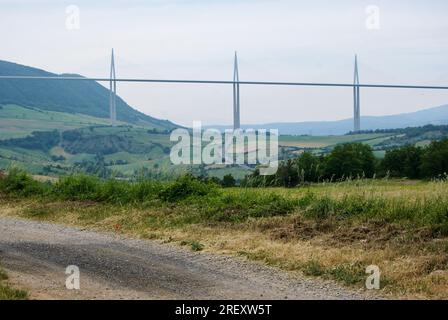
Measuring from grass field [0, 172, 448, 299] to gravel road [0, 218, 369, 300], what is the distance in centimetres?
46

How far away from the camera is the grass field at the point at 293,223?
984cm

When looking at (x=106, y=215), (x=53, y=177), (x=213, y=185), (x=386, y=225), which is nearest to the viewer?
(x=386, y=225)

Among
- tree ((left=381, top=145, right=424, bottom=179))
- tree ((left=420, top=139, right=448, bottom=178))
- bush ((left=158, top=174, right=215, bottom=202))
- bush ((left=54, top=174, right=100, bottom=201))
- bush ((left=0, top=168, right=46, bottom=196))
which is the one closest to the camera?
bush ((left=158, top=174, right=215, bottom=202))

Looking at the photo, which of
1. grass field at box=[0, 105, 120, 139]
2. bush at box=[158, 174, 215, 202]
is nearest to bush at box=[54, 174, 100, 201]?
bush at box=[158, 174, 215, 202]

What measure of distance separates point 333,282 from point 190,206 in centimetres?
651

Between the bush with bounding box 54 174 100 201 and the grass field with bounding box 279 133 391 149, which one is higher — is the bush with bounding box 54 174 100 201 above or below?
above

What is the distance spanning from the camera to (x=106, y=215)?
15516 mm

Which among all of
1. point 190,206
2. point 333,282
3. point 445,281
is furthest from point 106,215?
point 445,281

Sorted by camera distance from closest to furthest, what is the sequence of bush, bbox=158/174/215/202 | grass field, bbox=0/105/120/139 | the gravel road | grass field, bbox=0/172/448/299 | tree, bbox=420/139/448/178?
the gravel road
grass field, bbox=0/172/448/299
bush, bbox=158/174/215/202
tree, bbox=420/139/448/178
grass field, bbox=0/105/120/139

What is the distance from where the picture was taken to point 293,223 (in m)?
12.9

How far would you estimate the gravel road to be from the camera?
8672 mm

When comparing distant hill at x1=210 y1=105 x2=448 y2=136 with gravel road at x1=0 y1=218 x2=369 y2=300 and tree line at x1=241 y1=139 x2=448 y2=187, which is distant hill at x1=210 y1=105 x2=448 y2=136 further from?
gravel road at x1=0 y1=218 x2=369 y2=300

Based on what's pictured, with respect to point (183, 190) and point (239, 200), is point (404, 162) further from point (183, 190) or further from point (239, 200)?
point (239, 200)
